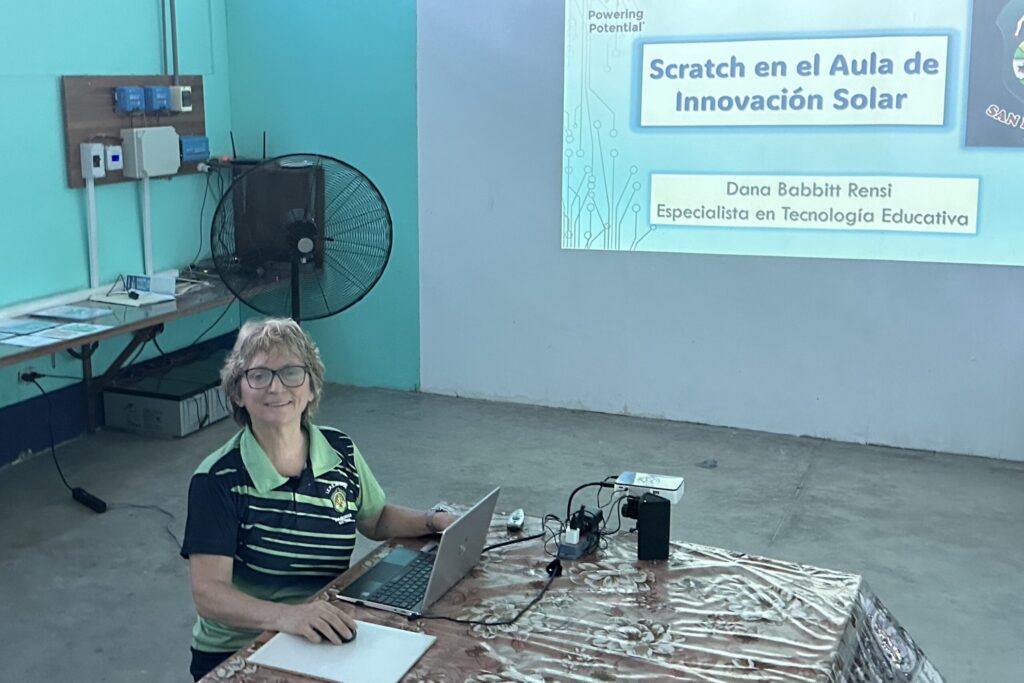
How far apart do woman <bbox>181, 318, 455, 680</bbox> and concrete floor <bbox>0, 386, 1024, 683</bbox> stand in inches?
Result: 44.3

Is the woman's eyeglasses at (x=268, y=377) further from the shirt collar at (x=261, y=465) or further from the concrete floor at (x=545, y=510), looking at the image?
the concrete floor at (x=545, y=510)

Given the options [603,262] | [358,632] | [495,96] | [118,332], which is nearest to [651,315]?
[603,262]

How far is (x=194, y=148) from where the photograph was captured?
18.7 feet

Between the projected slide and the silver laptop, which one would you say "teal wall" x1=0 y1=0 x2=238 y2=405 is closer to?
the projected slide

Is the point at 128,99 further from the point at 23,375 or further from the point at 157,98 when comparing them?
the point at 23,375

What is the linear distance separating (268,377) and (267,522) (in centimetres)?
Answer: 30

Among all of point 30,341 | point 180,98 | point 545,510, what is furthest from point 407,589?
point 180,98

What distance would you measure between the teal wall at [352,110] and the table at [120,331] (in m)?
0.95

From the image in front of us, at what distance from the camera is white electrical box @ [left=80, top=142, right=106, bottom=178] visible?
503cm

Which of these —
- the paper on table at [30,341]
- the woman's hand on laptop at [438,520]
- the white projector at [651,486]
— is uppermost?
the paper on table at [30,341]

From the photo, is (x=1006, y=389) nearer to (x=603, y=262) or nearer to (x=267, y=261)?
(x=603, y=262)

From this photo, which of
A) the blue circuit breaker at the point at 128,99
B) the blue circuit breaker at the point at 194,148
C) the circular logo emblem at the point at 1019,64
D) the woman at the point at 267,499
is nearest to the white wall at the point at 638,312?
the circular logo emblem at the point at 1019,64

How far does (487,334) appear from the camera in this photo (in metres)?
5.92

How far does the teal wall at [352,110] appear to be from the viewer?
19.1 feet
